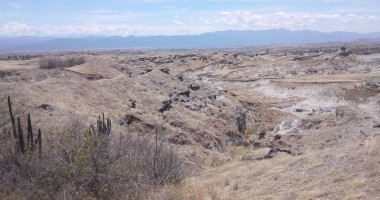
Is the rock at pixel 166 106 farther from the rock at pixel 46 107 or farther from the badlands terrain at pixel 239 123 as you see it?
the rock at pixel 46 107

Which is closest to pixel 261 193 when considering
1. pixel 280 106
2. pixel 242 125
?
pixel 242 125

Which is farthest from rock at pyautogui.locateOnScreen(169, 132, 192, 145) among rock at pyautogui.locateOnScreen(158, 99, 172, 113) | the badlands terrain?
rock at pyautogui.locateOnScreen(158, 99, 172, 113)

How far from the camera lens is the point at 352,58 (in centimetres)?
9300

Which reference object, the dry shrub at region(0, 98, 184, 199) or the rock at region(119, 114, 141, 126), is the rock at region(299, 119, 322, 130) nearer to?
the rock at region(119, 114, 141, 126)

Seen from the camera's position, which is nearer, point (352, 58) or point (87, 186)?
point (87, 186)

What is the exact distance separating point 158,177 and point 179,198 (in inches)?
158

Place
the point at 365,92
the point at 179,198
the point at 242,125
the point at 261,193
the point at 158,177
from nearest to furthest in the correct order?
the point at 179,198
the point at 261,193
the point at 158,177
the point at 242,125
the point at 365,92

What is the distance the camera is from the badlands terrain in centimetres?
1493

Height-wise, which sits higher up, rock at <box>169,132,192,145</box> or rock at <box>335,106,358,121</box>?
rock at <box>335,106,358,121</box>

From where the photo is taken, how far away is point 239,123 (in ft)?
134

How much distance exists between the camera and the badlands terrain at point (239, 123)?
1493 cm

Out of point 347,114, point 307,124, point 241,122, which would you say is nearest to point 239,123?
point 241,122

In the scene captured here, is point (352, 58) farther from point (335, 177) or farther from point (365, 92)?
point (335, 177)

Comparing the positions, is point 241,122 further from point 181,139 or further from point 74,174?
point 74,174
